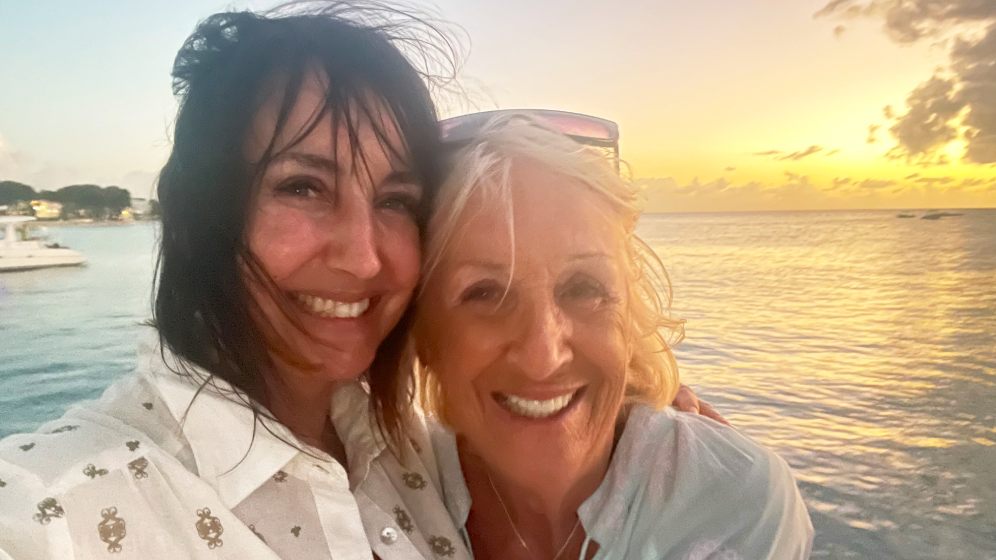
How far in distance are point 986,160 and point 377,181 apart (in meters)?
7.61

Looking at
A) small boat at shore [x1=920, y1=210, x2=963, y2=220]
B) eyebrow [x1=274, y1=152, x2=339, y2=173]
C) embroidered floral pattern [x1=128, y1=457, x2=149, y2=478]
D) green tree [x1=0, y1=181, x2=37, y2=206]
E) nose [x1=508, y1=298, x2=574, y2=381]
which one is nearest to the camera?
embroidered floral pattern [x1=128, y1=457, x2=149, y2=478]

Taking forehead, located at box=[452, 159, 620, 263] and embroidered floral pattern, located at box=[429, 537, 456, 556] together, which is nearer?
forehead, located at box=[452, 159, 620, 263]

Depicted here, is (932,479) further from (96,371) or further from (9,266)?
(9,266)

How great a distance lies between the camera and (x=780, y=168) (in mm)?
5996

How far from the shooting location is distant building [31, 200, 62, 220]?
5.09 metres

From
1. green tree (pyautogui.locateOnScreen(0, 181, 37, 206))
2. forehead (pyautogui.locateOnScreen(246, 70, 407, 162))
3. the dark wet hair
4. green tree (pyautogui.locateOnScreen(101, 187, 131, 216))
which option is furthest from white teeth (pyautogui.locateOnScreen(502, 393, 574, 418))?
green tree (pyautogui.locateOnScreen(0, 181, 37, 206))

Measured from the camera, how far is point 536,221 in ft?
3.49

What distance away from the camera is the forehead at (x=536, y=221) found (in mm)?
1062

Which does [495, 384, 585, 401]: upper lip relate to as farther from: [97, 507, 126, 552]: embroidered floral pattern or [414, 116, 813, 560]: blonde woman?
[97, 507, 126, 552]: embroidered floral pattern

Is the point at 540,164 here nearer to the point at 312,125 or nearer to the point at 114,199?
the point at 312,125

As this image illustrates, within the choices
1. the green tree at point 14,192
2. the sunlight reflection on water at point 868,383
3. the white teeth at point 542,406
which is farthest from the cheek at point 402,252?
the green tree at point 14,192

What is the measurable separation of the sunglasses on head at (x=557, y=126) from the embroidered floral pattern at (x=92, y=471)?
0.85 m

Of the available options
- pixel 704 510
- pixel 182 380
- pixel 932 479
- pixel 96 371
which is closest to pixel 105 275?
pixel 96 371

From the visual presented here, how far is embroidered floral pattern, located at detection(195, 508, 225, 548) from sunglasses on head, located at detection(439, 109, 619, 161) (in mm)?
831
